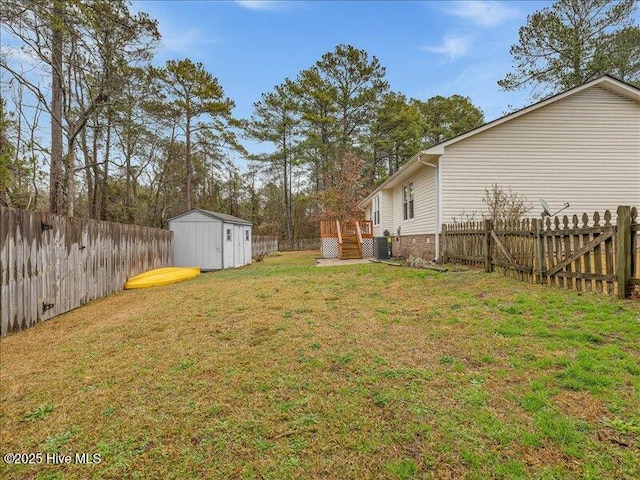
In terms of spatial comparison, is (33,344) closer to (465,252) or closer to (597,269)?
(597,269)

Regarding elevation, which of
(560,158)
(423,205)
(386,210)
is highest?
(560,158)

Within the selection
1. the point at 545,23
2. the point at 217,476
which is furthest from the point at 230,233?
the point at 545,23

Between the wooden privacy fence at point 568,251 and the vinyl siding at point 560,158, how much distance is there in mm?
3226

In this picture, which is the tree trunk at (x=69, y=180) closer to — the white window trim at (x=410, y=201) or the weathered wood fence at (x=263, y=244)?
the weathered wood fence at (x=263, y=244)

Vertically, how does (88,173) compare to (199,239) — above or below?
above

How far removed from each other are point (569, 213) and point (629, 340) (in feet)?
30.5

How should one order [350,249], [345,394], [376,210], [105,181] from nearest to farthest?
[345,394] < [350,249] < [376,210] < [105,181]

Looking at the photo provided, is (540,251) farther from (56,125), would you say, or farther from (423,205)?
(56,125)

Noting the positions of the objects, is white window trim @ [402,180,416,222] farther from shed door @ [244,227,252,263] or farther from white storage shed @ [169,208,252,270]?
shed door @ [244,227,252,263]

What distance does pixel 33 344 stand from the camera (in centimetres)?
475

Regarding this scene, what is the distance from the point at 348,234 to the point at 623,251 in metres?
13.7

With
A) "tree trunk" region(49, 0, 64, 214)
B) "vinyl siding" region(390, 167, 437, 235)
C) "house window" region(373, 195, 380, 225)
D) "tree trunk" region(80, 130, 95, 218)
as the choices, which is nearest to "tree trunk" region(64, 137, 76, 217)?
"tree trunk" region(49, 0, 64, 214)

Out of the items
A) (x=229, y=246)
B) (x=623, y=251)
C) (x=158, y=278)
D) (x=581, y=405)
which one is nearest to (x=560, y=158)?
(x=623, y=251)

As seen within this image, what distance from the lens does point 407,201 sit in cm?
1440
